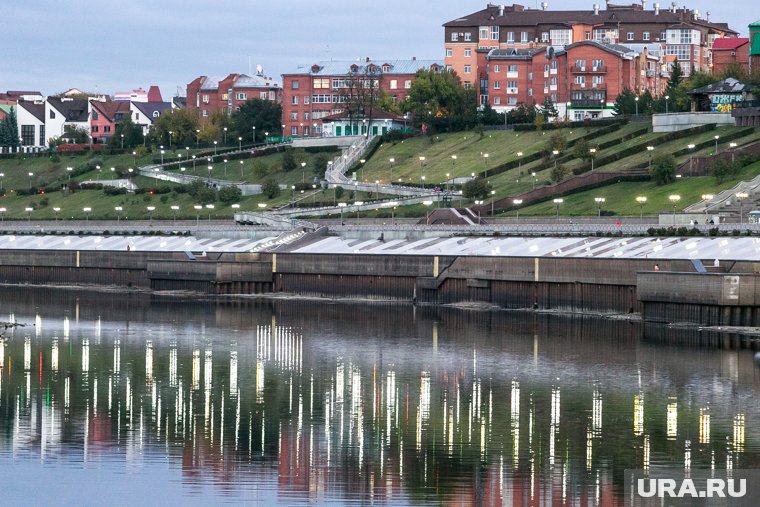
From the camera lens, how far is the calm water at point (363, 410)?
4872cm

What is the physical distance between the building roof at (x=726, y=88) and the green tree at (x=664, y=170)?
28.4 m

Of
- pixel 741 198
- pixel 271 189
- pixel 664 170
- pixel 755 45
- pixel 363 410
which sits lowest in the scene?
pixel 363 410

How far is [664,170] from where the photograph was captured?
454 feet

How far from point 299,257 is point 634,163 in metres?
42.7

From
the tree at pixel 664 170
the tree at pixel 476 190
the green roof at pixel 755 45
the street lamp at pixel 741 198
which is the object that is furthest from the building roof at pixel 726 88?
the street lamp at pixel 741 198

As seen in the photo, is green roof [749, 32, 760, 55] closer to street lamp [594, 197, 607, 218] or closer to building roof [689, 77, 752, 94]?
building roof [689, 77, 752, 94]

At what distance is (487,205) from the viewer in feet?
474

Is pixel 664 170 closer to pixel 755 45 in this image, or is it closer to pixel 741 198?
pixel 741 198

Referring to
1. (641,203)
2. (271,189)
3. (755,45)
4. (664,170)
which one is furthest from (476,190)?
(755,45)

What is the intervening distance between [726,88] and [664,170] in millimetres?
32063

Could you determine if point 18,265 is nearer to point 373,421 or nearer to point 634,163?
point 634,163

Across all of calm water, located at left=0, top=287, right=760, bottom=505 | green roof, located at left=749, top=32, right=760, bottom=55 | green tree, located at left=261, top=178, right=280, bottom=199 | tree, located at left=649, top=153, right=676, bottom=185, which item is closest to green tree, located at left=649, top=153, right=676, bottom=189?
tree, located at left=649, top=153, right=676, bottom=185

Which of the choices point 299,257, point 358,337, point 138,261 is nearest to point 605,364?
point 358,337

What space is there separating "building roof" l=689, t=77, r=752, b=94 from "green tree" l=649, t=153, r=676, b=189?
2838 centimetres
